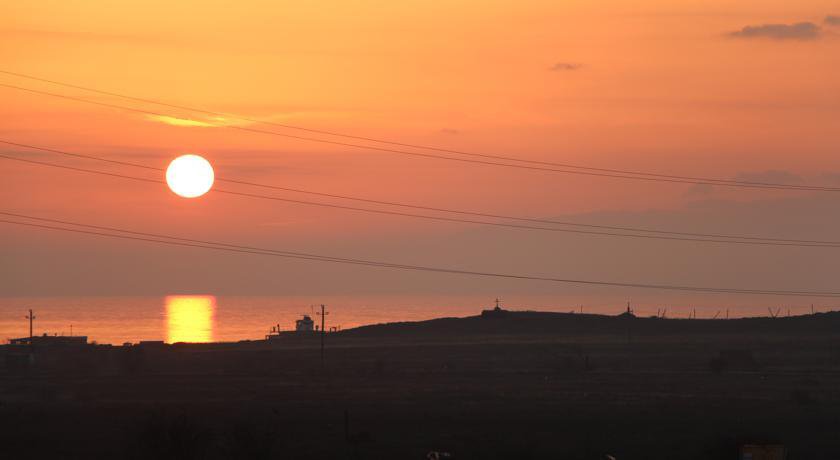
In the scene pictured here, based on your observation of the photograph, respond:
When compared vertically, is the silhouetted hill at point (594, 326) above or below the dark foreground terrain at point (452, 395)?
above

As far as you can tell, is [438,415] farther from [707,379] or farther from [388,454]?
[707,379]

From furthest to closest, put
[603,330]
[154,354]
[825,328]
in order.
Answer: [603,330] < [825,328] < [154,354]

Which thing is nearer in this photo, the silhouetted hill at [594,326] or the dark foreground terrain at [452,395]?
the dark foreground terrain at [452,395]

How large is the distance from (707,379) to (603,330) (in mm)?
68842

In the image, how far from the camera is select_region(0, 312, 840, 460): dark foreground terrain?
194ft

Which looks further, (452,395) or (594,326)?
(594,326)

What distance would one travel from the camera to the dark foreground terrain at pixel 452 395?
5903cm

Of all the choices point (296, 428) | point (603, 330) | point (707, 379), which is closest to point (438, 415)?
point (296, 428)

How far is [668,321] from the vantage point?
17862cm

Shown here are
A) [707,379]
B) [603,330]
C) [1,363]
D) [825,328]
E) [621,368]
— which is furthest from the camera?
[603,330]

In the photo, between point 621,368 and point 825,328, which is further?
point 825,328

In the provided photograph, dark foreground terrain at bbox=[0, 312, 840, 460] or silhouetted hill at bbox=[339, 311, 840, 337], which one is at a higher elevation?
silhouetted hill at bbox=[339, 311, 840, 337]

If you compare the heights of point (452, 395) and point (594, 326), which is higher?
point (594, 326)

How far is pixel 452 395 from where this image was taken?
90.4 meters
